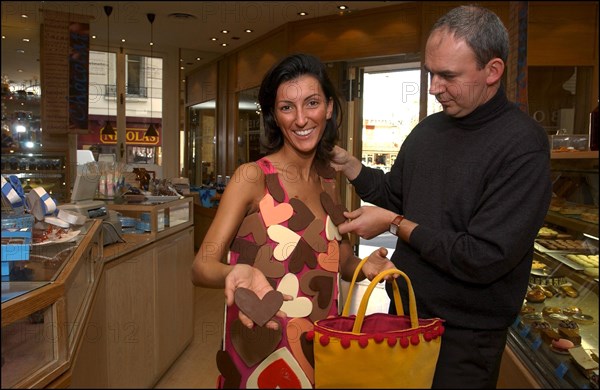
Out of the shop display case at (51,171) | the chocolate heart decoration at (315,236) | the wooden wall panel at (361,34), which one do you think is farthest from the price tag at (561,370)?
the wooden wall panel at (361,34)

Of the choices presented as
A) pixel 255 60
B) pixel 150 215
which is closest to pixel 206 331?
pixel 150 215

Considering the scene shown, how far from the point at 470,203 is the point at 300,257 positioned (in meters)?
0.41

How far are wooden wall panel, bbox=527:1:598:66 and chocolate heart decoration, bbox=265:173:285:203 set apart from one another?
4.00 metres

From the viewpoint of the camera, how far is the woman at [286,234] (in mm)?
1074

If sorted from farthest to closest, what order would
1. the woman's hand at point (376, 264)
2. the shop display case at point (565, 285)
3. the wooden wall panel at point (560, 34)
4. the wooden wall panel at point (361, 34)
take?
1. the wooden wall panel at point (361, 34)
2. the wooden wall panel at point (560, 34)
3. the shop display case at point (565, 285)
4. the woman's hand at point (376, 264)

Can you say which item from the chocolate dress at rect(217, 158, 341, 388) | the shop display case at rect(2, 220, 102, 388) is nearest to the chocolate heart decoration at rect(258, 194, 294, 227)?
the chocolate dress at rect(217, 158, 341, 388)

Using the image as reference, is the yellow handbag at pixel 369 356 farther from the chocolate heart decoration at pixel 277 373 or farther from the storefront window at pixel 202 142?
the storefront window at pixel 202 142

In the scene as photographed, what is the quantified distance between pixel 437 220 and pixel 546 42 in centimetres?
394

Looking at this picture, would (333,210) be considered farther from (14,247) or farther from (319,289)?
(14,247)

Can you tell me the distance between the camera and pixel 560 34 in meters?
4.22

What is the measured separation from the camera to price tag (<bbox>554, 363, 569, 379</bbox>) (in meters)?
1.37

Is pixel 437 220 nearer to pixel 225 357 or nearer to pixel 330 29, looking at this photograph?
pixel 225 357

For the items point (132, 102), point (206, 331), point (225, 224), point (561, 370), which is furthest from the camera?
point (132, 102)

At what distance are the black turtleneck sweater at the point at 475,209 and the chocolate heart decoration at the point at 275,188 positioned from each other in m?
0.32
